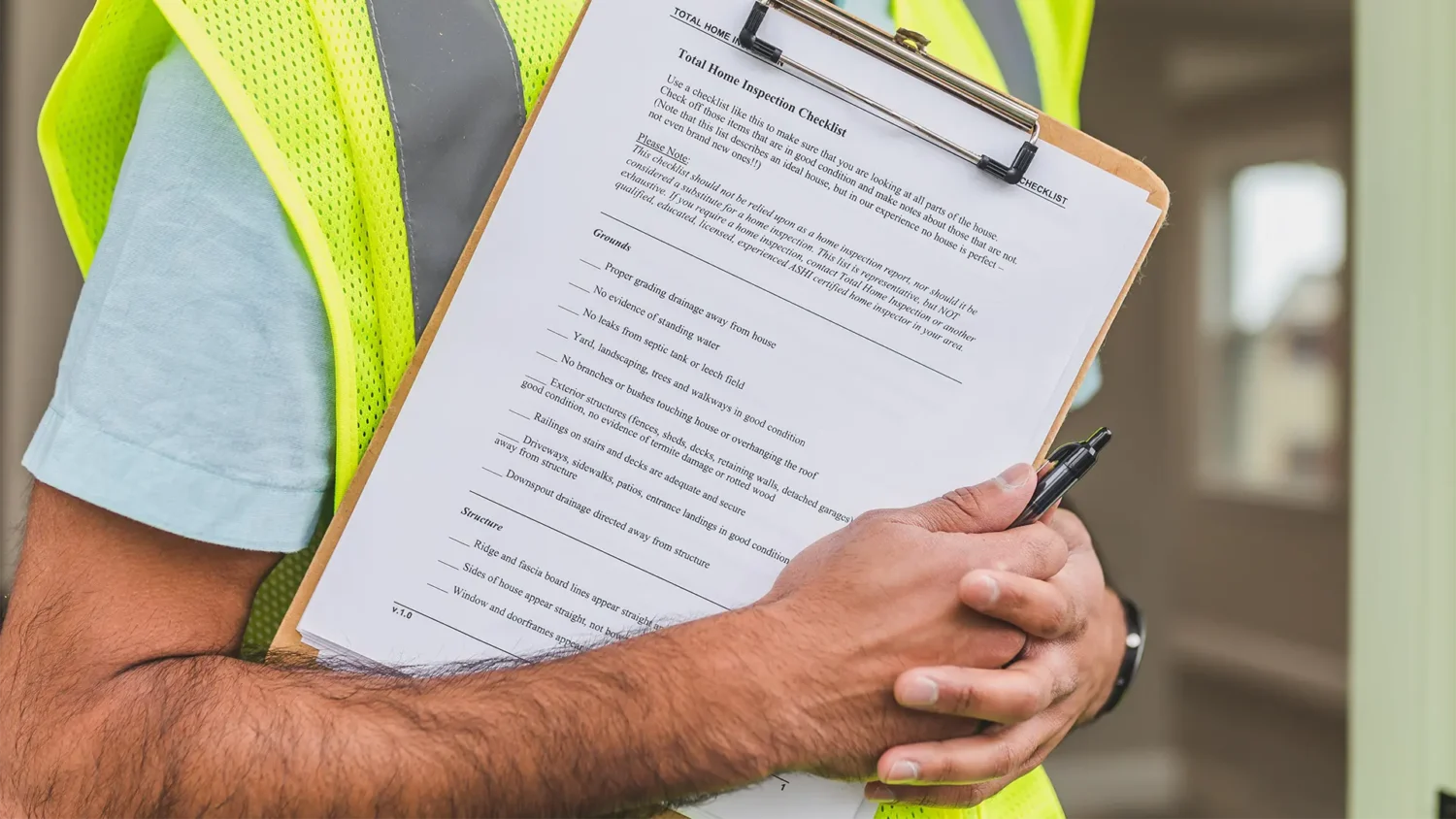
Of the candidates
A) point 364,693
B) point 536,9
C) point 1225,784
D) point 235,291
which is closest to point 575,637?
point 364,693

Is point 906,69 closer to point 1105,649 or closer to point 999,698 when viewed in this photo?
point 999,698

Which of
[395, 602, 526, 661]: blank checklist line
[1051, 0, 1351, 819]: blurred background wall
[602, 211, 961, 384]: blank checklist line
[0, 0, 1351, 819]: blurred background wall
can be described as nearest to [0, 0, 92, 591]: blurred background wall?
[0, 0, 1351, 819]: blurred background wall

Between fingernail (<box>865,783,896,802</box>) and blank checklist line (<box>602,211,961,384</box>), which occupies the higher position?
blank checklist line (<box>602,211,961,384</box>)

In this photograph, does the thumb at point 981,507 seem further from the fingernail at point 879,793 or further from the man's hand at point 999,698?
the fingernail at point 879,793

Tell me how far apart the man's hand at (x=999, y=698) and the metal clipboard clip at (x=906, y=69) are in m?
0.21

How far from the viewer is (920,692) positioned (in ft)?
1.72

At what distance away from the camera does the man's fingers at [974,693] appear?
20.7 inches

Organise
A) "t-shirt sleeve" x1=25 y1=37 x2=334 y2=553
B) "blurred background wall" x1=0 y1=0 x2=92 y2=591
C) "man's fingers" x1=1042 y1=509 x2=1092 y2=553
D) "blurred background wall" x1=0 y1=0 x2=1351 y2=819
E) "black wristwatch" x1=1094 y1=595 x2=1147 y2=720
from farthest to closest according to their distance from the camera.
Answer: "blurred background wall" x1=0 y1=0 x2=1351 y2=819, "blurred background wall" x1=0 y1=0 x2=92 y2=591, "black wristwatch" x1=1094 y1=595 x2=1147 y2=720, "man's fingers" x1=1042 y1=509 x2=1092 y2=553, "t-shirt sleeve" x1=25 y1=37 x2=334 y2=553

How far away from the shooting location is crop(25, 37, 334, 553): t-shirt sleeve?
19.8 inches

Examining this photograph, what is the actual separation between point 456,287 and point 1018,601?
13.1 inches

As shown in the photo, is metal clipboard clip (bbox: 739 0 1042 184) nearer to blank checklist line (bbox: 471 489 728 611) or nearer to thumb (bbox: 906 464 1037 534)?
thumb (bbox: 906 464 1037 534)

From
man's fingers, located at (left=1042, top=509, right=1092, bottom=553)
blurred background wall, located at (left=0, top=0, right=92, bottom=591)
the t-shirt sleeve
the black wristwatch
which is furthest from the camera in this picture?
blurred background wall, located at (left=0, top=0, right=92, bottom=591)

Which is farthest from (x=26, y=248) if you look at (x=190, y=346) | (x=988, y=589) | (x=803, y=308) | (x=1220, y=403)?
(x=1220, y=403)

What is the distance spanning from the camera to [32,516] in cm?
53
